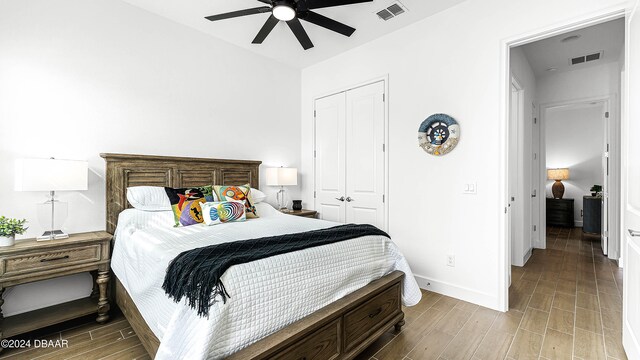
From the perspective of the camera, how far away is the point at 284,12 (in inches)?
92.9

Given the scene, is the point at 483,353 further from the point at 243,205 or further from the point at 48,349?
the point at 48,349

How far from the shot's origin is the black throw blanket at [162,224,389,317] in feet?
4.20

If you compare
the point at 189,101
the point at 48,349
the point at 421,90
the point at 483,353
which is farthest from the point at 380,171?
the point at 48,349

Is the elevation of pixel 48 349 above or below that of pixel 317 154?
below

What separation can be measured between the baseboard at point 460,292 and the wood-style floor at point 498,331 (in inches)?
2.9

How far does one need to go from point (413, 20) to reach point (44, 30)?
3469 mm

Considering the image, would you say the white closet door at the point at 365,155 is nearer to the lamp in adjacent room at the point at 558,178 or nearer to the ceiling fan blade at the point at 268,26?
the ceiling fan blade at the point at 268,26

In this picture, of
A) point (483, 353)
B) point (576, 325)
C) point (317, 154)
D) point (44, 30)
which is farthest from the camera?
point (317, 154)

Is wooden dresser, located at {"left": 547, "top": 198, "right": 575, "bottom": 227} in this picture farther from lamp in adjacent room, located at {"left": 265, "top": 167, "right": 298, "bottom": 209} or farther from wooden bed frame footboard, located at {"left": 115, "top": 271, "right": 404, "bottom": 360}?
wooden bed frame footboard, located at {"left": 115, "top": 271, "right": 404, "bottom": 360}

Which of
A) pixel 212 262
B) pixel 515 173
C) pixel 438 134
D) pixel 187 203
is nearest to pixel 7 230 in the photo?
pixel 187 203

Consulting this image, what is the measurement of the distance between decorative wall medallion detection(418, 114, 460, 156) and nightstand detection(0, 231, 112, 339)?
3090mm

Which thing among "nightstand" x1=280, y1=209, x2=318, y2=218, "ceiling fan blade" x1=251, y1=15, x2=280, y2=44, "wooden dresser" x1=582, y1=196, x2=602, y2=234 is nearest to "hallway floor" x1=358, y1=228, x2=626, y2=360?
"nightstand" x1=280, y1=209, x2=318, y2=218

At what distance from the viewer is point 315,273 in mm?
1687

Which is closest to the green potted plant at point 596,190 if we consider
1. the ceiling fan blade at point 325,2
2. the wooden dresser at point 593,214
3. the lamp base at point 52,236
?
the wooden dresser at point 593,214
